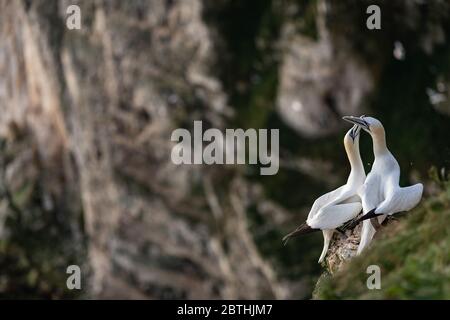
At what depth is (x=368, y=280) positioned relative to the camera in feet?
43.2

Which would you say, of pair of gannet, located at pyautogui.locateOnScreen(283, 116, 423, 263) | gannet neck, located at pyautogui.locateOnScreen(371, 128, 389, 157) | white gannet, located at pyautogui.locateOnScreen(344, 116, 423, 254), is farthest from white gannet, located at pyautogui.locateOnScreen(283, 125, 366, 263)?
gannet neck, located at pyautogui.locateOnScreen(371, 128, 389, 157)

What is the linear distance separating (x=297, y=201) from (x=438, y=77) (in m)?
8.00

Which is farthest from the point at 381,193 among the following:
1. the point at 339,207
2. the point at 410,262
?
the point at 410,262

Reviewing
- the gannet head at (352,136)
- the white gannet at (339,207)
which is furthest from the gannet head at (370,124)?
the white gannet at (339,207)

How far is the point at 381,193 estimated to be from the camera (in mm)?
16531

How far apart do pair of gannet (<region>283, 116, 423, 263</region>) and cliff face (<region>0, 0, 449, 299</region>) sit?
30676 millimetres

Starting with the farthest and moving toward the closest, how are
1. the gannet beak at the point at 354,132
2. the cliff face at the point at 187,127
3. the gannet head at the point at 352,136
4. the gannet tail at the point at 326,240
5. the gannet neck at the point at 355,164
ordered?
the cliff face at the point at 187,127 → the gannet beak at the point at 354,132 → the gannet head at the point at 352,136 → the gannet neck at the point at 355,164 → the gannet tail at the point at 326,240

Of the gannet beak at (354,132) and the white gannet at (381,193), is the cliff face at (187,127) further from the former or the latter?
the white gannet at (381,193)

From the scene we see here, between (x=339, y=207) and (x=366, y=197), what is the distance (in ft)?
2.07

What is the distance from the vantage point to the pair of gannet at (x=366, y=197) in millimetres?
16062

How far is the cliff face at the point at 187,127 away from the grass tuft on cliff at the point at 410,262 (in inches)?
1353

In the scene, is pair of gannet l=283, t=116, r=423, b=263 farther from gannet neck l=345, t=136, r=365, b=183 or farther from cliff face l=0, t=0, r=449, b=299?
cliff face l=0, t=0, r=449, b=299

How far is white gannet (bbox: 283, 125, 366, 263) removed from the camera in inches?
664
